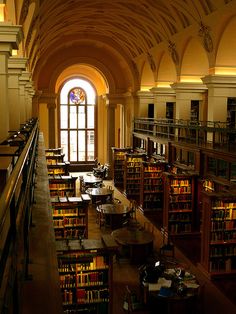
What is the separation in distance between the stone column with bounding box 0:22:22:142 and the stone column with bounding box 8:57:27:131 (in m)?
2.34

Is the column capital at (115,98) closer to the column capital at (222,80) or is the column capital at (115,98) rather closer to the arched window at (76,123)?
the arched window at (76,123)

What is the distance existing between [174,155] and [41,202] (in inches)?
481

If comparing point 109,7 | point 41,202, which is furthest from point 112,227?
point 41,202

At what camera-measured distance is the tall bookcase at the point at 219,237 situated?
9.69m

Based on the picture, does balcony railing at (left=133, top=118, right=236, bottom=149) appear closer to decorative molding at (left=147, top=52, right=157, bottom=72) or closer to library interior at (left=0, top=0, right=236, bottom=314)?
library interior at (left=0, top=0, right=236, bottom=314)

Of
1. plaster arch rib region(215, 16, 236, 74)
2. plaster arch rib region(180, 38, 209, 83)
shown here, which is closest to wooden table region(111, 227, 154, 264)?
plaster arch rib region(215, 16, 236, 74)

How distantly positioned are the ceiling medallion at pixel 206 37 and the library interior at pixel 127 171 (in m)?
0.07

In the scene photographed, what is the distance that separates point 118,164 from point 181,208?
10.1 meters

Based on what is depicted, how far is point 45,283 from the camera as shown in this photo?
2193 millimetres

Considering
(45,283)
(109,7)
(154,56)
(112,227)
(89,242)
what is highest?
(109,7)

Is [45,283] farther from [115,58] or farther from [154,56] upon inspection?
[115,58]

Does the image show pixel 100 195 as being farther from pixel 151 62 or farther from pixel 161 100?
pixel 151 62

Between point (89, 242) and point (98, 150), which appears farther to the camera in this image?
point (98, 150)

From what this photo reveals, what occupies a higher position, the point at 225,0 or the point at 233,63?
the point at 225,0
